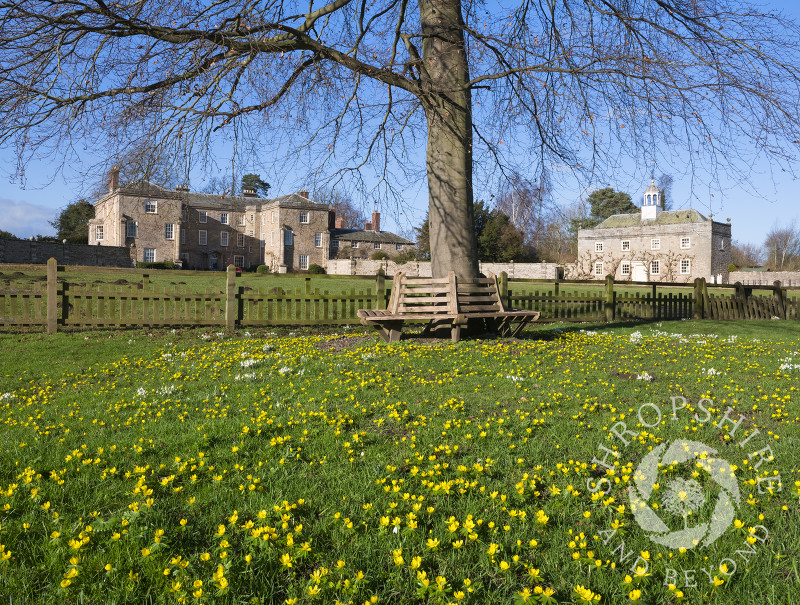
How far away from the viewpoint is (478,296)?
34.4 ft

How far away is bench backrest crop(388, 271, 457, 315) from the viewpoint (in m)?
9.91

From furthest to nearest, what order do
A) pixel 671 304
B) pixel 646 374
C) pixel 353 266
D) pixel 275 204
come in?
1. pixel 275 204
2. pixel 353 266
3. pixel 671 304
4. pixel 646 374

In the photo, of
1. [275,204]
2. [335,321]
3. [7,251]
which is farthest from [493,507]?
[275,204]

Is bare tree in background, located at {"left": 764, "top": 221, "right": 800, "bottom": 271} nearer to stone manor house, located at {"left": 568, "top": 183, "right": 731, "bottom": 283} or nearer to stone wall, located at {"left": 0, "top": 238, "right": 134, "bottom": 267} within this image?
stone manor house, located at {"left": 568, "top": 183, "right": 731, "bottom": 283}

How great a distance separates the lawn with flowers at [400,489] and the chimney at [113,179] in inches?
144

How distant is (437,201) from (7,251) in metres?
37.9

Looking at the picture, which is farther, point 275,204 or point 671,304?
point 275,204

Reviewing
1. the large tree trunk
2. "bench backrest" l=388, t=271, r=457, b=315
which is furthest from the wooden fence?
the large tree trunk

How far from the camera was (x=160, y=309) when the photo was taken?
13133 millimetres

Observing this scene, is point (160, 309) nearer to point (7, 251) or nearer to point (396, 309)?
point (396, 309)

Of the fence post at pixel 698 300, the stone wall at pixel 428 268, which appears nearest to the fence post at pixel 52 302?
the fence post at pixel 698 300

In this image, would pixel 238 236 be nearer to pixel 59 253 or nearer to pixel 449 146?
pixel 59 253

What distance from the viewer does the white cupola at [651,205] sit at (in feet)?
199

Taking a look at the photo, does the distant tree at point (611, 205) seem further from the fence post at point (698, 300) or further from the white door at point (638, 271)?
the fence post at point (698, 300)
